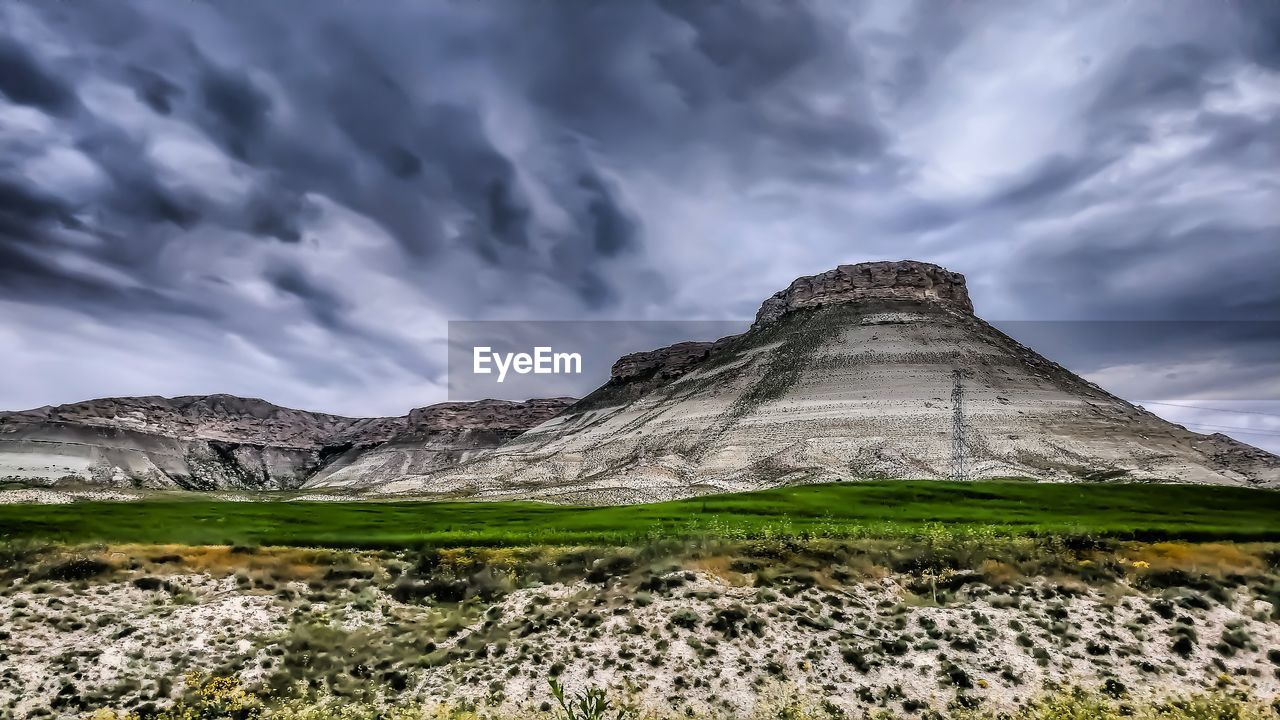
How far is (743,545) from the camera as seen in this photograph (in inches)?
987

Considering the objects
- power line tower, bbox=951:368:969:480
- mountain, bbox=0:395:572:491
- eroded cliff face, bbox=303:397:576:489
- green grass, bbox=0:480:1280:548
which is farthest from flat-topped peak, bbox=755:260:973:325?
mountain, bbox=0:395:572:491

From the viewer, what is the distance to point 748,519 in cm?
3828

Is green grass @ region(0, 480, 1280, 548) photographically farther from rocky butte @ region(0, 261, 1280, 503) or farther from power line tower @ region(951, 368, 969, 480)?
rocky butte @ region(0, 261, 1280, 503)

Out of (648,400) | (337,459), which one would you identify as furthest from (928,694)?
(337,459)

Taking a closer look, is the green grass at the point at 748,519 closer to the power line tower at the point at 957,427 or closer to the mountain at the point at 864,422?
the power line tower at the point at 957,427

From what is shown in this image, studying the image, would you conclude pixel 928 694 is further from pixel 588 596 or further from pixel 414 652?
pixel 414 652

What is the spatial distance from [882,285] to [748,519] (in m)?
107

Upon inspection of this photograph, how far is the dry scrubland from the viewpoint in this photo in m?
15.7

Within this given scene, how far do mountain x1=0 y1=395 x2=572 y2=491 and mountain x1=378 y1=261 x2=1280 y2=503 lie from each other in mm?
62889

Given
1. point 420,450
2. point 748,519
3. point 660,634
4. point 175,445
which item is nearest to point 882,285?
point 748,519

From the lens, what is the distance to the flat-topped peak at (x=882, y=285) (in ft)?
435

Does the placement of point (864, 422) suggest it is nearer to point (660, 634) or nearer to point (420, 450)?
point (660, 634)

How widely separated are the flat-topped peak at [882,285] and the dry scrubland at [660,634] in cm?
11350

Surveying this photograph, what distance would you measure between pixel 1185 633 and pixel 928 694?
748 cm
